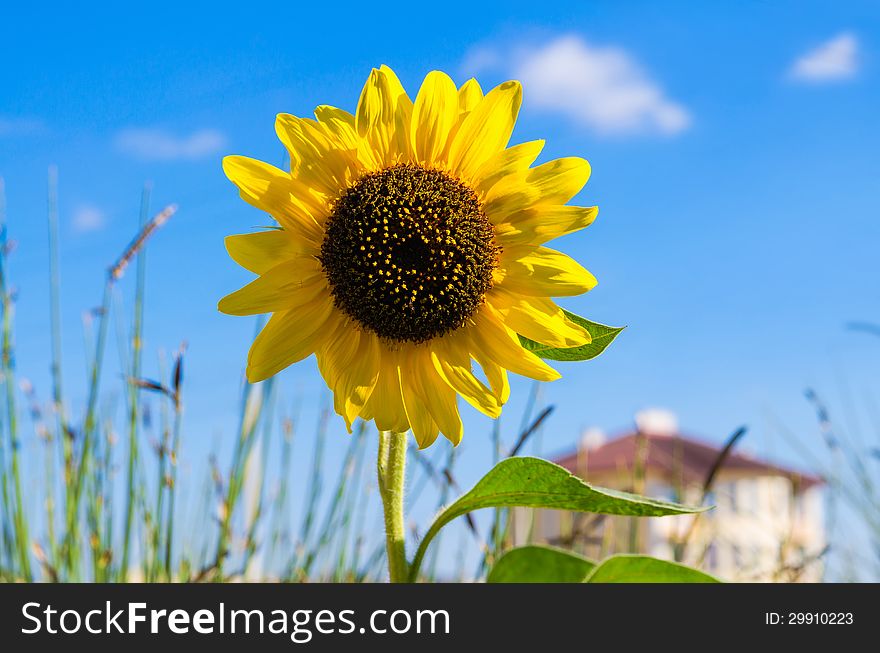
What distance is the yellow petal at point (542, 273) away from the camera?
0.90m

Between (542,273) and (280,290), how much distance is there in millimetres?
280

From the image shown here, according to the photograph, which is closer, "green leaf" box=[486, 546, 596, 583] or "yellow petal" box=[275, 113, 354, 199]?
"yellow petal" box=[275, 113, 354, 199]

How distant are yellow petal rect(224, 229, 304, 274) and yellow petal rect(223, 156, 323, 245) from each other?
13 millimetres

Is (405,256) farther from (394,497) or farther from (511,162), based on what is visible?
(394,497)

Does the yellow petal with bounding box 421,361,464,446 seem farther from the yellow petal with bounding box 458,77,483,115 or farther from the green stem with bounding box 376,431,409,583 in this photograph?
the yellow petal with bounding box 458,77,483,115

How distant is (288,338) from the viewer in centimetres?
91

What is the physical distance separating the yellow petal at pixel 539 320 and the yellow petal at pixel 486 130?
15cm

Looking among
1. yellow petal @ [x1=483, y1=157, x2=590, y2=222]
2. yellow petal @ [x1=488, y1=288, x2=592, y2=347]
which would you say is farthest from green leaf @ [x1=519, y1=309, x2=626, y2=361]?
yellow petal @ [x1=483, y1=157, x2=590, y2=222]

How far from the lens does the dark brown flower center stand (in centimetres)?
91

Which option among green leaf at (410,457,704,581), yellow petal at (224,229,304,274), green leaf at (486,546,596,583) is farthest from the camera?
green leaf at (486,546,596,583)

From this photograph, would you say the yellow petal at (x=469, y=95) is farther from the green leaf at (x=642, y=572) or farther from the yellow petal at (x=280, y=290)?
the green leaf at (x=642, y=572)

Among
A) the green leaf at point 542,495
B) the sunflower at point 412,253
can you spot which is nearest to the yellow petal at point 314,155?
the sunflower at point 412,253
